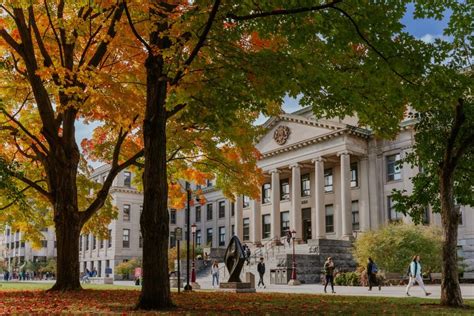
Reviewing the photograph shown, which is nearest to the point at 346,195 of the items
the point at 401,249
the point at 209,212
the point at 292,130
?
the point at 292,130

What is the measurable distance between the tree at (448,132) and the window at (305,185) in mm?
41745

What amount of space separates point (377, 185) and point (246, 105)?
1611 inches

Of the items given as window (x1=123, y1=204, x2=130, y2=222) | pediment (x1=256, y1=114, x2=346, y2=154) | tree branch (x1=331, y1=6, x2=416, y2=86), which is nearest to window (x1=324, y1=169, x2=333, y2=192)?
pediment (x1=256, y1=114, x2=346, y2=154)

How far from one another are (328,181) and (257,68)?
46719mm

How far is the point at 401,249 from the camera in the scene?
123 feet

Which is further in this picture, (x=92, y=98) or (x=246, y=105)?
(x=92, y=98)

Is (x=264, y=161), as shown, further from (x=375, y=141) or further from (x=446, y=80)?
(x=446, y=80)

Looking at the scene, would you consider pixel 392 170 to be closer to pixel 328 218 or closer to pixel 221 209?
pixel 328 218

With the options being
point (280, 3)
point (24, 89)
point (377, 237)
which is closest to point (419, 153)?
point (280, 3)

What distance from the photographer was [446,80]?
39.7 feet

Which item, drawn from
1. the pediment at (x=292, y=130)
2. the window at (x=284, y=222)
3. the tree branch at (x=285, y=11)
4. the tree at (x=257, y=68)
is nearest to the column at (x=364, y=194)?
the pediment at (x=292, y=130)

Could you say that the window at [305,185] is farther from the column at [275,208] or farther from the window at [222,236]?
the window at [222,236]

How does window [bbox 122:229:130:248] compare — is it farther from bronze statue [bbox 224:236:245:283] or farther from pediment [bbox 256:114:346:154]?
bronze statue [bbox 224:236:245:283]

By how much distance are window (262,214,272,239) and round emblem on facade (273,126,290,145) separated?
1025 centimetres
